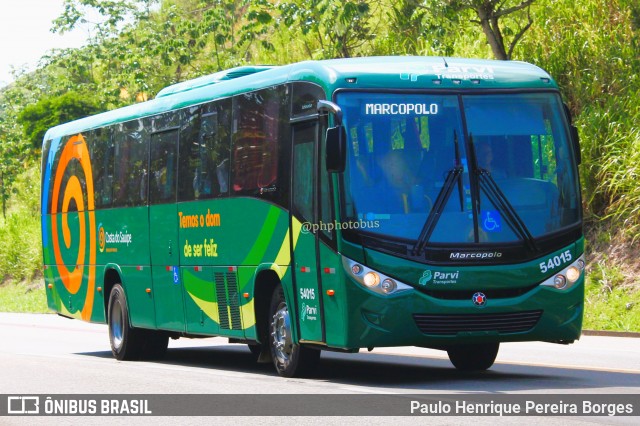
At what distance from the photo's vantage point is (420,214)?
12398 millimetres

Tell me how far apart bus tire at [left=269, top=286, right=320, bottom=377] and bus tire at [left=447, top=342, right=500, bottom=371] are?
5.92ft

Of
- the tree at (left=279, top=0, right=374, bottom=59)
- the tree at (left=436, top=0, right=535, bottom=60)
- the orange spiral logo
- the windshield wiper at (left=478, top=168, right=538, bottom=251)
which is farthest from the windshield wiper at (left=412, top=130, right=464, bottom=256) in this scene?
the tree at (left=279, top=0, right=374, bottom=59)

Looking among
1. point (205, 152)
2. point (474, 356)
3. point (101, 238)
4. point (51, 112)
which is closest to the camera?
point (474, 356)

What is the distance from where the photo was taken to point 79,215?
68.2 ft

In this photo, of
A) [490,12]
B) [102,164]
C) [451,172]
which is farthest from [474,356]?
[490,12]

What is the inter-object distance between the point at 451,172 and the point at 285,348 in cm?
270

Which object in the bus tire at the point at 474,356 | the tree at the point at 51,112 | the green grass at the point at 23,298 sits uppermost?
the tree at the point at 51,112

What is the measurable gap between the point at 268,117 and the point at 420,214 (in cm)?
263

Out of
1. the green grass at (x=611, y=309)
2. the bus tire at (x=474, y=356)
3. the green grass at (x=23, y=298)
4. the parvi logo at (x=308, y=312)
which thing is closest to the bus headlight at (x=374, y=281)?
the parvi logo at (x=308, y=312)

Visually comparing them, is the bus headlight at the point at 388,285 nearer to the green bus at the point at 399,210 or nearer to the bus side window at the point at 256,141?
the green bus at the point at 399,210

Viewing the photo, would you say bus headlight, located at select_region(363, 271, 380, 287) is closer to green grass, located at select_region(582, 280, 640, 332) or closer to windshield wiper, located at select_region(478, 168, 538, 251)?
windshield wiper, located at select_region(478, 168, 538, 251)

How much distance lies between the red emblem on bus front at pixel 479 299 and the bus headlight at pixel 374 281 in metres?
0.65

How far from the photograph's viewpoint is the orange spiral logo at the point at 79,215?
20172 mm

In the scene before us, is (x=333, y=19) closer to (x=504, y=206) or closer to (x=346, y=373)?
(x=346, y=373)
